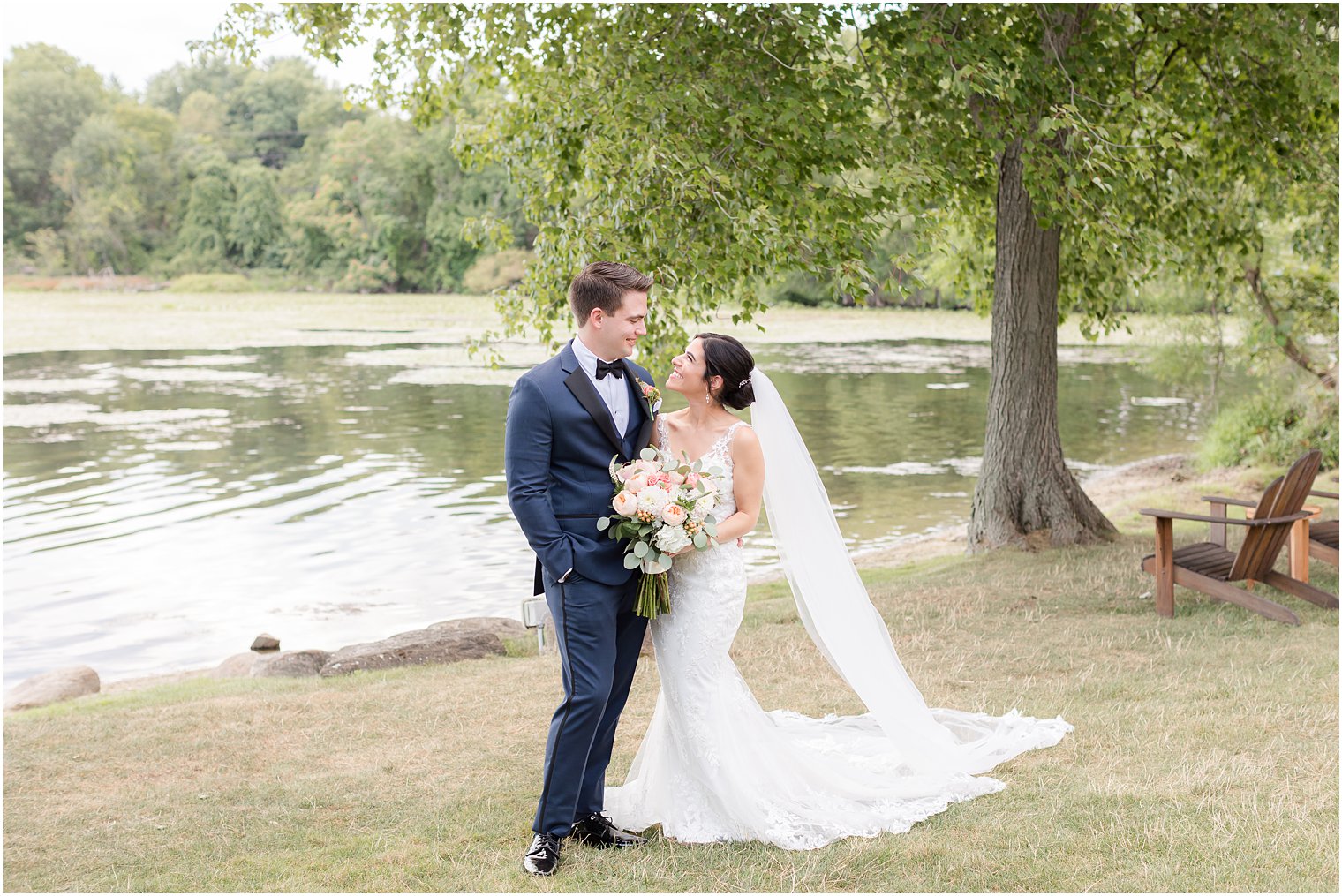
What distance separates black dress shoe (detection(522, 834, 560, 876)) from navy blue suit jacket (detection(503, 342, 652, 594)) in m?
0.93

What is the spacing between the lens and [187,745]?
641 cm

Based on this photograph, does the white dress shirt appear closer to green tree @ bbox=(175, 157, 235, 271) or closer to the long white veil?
the long white veil

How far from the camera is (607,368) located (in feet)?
14.4

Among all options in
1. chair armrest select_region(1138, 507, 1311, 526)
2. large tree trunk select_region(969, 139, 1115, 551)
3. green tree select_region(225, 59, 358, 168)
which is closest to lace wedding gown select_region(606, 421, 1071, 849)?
chair armrest select_region(1138, 507, 1311, 526)

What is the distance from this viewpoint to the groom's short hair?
428cm

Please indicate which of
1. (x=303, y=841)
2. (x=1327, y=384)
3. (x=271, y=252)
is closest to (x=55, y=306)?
(x=271, y=252)

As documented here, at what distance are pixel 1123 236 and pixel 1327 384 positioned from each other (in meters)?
10.8

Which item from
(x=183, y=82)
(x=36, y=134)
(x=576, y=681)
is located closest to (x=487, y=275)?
(x=36, y=134)

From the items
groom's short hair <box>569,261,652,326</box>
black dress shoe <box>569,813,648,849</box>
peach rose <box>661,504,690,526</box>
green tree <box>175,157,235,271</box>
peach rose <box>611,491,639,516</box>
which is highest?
green tree <box>175,157,235,271</box>

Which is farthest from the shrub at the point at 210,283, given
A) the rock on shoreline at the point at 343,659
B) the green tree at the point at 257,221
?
the rock on shoreline at the point at 343,659

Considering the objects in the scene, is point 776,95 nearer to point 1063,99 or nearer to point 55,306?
point 1063,99

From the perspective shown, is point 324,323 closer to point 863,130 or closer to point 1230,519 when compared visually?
point 863,130

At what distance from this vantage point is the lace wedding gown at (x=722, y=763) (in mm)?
4566

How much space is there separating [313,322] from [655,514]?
166ft
